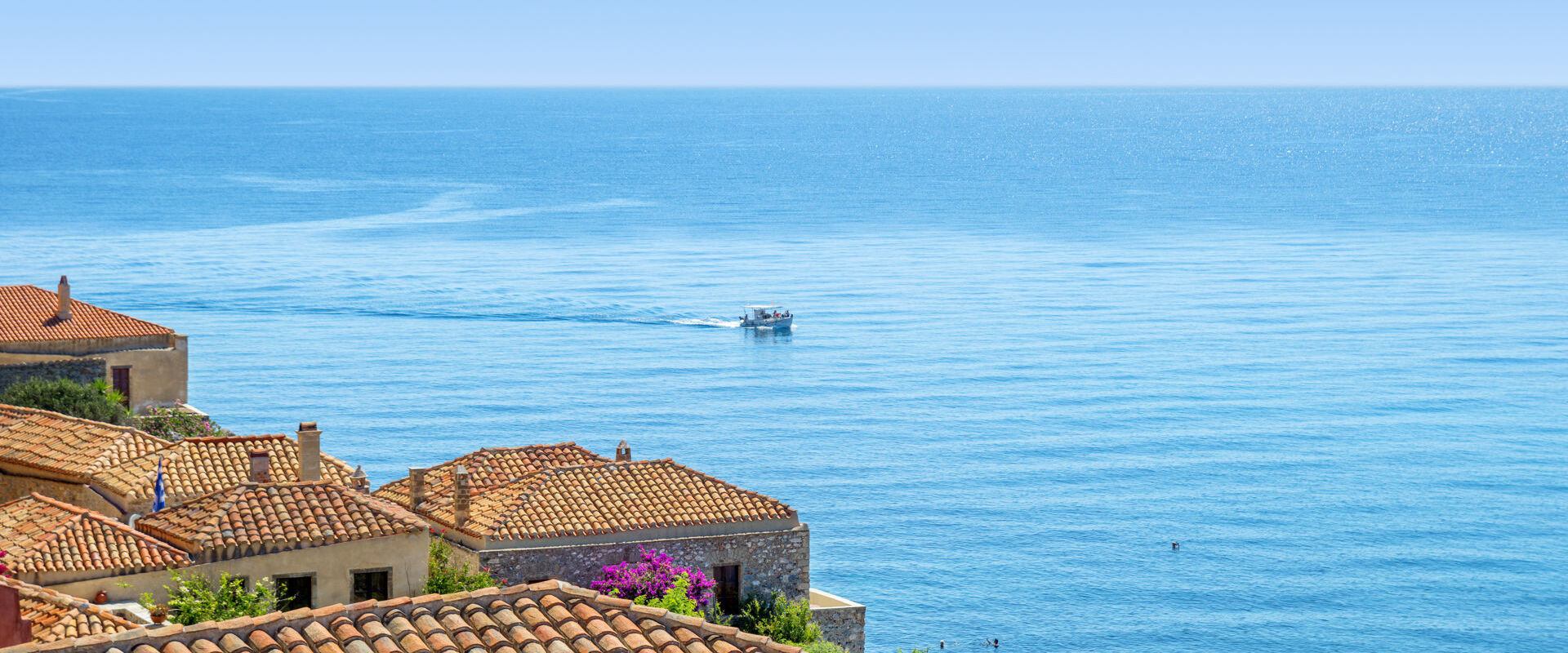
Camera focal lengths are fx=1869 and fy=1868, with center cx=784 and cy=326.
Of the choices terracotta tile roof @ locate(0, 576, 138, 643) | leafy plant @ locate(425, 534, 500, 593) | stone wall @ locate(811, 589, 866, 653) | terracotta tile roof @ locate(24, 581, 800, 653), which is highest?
terracotta tile roof @ locate(24, 581, 800, 653)

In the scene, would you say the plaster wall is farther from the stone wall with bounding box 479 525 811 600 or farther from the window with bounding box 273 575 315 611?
the window with bounding box 273 575 315 611

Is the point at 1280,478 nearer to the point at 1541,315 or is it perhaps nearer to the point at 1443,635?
the point at 1443,635

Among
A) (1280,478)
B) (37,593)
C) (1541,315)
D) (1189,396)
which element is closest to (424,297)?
(1189,396)

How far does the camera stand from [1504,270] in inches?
5340

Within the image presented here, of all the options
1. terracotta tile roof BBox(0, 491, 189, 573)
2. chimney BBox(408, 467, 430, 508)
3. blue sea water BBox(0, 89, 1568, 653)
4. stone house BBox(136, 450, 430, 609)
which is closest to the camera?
terracotta tile roof BBox(0, 491, 189, 573)

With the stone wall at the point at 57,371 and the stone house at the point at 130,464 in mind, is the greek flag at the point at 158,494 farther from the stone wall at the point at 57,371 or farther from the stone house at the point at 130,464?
the stone wall at the point at 57,371

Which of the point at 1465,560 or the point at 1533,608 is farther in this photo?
the point at 1465,560

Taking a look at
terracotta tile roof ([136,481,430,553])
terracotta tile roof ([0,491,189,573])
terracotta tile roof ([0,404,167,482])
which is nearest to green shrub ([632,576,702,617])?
terracotta tile roof ([136,481,430,553])

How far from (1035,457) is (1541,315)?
173 feet

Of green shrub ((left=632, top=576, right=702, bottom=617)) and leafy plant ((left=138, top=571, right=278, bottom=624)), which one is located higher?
leafy plant ((left=138, top=571, right=278, bottom=624))

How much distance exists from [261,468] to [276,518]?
477cm

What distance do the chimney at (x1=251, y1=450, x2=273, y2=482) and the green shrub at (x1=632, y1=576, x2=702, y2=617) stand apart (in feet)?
22.0

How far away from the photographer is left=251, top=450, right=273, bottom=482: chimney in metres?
30.5

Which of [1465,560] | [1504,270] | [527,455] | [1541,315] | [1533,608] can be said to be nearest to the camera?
[527,455]
